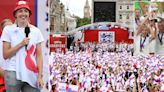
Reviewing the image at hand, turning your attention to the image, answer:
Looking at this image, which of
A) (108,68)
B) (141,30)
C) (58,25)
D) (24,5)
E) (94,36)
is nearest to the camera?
(24,5)

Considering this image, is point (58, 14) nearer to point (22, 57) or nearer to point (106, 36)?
point (106, 36)

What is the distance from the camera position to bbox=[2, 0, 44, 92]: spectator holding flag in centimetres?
356

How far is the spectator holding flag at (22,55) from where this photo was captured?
3.56 m

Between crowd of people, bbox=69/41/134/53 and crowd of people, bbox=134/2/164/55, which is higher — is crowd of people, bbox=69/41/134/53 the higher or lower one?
the lower one

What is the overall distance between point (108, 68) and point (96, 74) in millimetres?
3984

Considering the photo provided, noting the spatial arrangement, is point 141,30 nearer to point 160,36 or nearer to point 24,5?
point 160,36

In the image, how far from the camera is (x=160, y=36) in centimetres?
3300

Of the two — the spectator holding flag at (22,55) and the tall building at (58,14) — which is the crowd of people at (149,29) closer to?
the spectator holding flag at (22,55)

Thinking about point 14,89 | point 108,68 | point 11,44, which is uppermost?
point 11,44

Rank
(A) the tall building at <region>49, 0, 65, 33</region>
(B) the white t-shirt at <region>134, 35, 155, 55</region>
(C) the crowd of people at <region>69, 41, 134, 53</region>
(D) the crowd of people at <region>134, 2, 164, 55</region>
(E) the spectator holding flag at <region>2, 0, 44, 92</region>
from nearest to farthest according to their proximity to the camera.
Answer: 1. (E) the spectator holding flag at <region>2, 0, 44, 92</region>
2. (D) the crowd of people at <region>134, 2, 164, 55</region>
3. (B) the white t-shirt at <region>134, 35, 155, 55</region>
4. (C) the crowd of people at <region>69, 41, 134, 53</region>
5. (A) the tall building at <region>49, 0, 65, 33</region>

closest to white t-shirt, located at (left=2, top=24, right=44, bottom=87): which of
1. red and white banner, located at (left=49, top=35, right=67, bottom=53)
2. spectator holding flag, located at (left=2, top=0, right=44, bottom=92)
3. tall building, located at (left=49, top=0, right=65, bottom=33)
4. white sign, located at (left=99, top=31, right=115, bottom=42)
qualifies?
spectator holding flag, located at (left=2, top=0, right=44, bottom=92)

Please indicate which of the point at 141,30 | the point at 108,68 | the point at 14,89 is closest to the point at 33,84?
the point at 14,89

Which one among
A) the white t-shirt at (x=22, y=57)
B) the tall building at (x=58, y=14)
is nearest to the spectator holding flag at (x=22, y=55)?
the white t-shirt at (x=22, y=57)

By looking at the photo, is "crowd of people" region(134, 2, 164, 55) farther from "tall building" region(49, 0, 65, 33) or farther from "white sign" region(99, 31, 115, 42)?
"tall building" region(49, 0, 65, 33)
